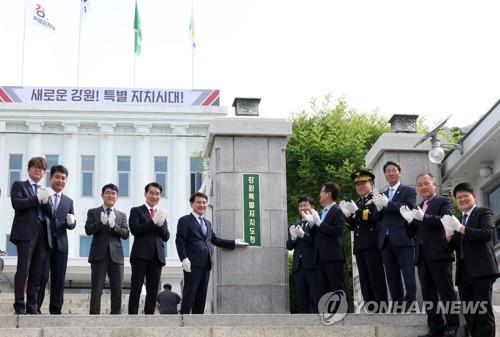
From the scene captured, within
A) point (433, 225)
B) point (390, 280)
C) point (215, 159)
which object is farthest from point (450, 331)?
point (215, 159)

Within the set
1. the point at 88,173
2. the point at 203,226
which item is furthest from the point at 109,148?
the point at 203,226

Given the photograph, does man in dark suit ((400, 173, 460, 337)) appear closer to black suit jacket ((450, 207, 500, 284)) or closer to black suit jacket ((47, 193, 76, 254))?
black suit jacket ((450, 207, 500, 284))

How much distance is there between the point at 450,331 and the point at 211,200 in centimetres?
504

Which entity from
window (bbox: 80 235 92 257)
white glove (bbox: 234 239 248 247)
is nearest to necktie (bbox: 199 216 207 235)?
white glove (bbox: 234 239 248 247)

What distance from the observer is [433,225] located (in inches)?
313

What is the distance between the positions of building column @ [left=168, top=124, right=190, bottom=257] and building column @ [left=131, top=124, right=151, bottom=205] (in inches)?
40.4

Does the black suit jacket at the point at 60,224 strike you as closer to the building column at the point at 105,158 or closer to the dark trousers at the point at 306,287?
the dark trousers at the point at 306,287

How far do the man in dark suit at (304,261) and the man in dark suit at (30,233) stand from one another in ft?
10.1

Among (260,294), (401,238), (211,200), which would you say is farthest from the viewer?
(211,200)

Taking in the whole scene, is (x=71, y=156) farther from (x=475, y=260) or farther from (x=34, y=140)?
(x=475, y=260)

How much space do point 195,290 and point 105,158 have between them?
2639cm

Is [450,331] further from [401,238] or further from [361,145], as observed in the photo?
[361,145]

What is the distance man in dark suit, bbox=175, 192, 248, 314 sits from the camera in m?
9.55

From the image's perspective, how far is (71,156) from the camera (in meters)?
35.2
